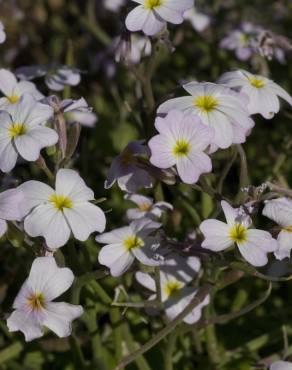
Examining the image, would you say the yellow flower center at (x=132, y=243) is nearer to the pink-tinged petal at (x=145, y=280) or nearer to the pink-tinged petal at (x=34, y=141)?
the pink-tinged petal at (x=145, y=280)

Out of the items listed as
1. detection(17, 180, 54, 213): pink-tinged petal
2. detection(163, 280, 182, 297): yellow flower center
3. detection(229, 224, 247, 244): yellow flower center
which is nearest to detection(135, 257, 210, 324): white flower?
detection(163, 280, 182, 297): yellow flower center

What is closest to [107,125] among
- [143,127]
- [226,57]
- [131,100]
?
[131,100]

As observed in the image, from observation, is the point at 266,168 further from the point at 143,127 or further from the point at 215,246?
the point at 215,246

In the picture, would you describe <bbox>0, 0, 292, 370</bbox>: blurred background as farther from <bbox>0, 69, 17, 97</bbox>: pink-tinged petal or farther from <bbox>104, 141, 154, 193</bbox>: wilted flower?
<bbox>0, 69, 17, 97</bbox>: pink-tinged petal

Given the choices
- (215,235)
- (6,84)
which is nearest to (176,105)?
(215,235)

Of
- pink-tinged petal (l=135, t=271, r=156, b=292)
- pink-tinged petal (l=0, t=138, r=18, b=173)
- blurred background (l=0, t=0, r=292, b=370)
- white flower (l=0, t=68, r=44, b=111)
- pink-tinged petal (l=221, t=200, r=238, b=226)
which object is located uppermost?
pink-tinged petal (l=0, t=138, r=18, b=173)
